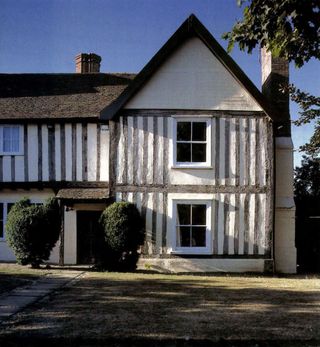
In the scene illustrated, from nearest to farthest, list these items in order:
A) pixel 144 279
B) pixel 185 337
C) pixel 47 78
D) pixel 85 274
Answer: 1. pixel 185 337
2. pixel 144 279
3. pixel 85 274
4. pixel 47 78

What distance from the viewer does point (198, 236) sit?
16688 mm

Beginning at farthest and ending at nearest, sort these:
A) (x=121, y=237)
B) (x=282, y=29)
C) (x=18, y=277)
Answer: (x=121, y=237)
(x=18, y=277)
(x=282, y=29)

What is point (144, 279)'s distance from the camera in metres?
13.5

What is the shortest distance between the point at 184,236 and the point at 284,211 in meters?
3.79

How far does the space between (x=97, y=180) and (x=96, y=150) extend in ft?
3.64

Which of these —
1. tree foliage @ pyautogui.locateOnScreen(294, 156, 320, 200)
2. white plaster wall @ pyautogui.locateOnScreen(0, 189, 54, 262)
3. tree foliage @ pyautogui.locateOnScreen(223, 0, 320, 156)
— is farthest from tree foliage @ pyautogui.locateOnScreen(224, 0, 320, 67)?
tree foliage @ pyautogui.locateOnScreen(294, 156, 320, 200)

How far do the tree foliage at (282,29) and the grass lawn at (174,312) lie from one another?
15.1ft

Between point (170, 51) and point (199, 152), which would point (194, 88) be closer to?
point (170, 51)

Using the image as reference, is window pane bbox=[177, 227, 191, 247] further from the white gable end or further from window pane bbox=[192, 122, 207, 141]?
the white gable end

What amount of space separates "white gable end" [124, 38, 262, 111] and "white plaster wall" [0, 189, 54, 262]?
190 inches

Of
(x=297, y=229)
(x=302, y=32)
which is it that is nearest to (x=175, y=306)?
(x=302, y=32)

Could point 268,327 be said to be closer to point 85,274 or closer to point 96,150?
point 85,274

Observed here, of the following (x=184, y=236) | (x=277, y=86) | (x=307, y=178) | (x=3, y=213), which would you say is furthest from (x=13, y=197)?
(x=307, y=178)

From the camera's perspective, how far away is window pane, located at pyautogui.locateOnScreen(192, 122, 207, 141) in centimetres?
1681
